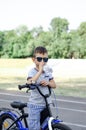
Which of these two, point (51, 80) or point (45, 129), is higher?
point (51, 80)

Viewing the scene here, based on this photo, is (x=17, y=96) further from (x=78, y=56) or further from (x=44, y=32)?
Answer: (x=44, y=32)

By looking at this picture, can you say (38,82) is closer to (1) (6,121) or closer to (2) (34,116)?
(2) (34,116)

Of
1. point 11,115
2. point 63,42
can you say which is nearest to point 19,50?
point 63,42

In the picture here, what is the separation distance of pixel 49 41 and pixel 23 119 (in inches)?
2368

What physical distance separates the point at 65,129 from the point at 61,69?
116 feet

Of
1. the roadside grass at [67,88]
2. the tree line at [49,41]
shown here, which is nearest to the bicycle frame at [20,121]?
the roadside grass at [67,88]

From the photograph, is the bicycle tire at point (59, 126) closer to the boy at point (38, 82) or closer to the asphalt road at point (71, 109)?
the boy at point (38, 82)

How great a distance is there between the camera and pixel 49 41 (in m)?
66.1

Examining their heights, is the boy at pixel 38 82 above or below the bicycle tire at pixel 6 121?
above

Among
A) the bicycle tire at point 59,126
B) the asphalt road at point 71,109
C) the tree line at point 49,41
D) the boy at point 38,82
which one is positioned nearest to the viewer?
the bicycle tire at point 59,126

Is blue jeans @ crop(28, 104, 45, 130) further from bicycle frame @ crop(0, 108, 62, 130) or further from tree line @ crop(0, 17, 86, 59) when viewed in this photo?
tree line @ crop(0, 17, 86, 59)

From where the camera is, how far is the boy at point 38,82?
547cm

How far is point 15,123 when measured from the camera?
5.91 metres

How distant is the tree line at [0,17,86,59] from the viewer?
6444cm
